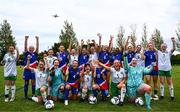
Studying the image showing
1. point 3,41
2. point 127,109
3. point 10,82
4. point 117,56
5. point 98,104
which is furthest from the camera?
point 3,41

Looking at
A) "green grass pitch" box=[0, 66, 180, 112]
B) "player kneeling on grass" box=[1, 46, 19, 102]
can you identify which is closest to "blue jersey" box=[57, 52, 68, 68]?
"player kneeling on grass" box=[1, 46, 19, 102]

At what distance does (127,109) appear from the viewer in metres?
11.6

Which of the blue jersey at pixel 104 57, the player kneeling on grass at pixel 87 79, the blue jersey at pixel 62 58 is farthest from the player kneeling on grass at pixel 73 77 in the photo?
the blue jersey at pixel 104 57

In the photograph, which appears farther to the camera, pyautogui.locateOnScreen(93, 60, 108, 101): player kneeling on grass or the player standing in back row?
the player standing in back row

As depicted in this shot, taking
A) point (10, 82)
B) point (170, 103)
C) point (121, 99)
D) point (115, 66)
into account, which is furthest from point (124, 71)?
point (10, 82)

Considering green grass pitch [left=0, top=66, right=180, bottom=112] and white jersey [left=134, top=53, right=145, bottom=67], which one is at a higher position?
white jersey [left=134, top=53, right=145, bottom=67]

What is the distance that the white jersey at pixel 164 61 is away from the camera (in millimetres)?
13299

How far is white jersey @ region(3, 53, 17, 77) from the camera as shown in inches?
512

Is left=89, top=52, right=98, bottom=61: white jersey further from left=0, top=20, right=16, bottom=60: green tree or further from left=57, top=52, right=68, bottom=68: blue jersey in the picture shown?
left=0, top=20, right=16, bottom=60: green tree

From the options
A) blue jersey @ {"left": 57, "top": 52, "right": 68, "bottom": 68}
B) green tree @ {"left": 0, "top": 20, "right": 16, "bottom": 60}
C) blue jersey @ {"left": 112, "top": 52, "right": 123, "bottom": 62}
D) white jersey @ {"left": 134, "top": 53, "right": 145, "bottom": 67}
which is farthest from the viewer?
green tree @ {"left": 0, "top": 20, "right": 16, "bottom": 60}

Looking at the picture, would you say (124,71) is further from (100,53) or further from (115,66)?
(100,53)

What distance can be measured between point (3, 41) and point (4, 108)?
60.5 metres

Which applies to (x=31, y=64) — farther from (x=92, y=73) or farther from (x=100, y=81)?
(x=100, y=81)

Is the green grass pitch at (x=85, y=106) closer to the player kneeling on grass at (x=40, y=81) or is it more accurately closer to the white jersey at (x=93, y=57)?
the player kneeling on grass at (x=40, y=81)
